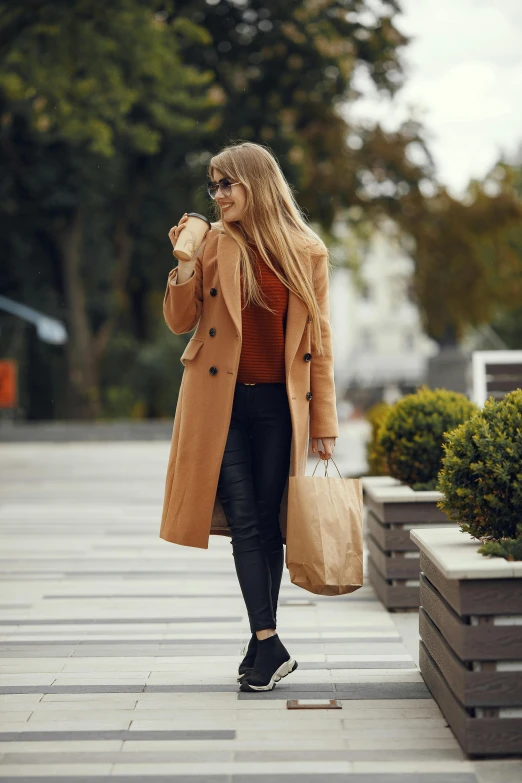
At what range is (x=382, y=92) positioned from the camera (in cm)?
2212

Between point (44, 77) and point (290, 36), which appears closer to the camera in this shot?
point (44, 77)

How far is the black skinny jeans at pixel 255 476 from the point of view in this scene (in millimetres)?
4602

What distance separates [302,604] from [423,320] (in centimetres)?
1665

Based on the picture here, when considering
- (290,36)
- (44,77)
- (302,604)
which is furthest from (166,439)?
(302,604)

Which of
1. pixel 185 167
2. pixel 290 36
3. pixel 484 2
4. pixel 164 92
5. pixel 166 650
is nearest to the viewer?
pixel 166 650

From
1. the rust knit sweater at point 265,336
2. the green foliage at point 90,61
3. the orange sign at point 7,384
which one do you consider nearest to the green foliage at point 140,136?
the green foliage at point 90,61

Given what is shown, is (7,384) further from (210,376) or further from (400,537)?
(210,376)

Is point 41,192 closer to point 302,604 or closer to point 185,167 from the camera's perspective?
point 185,167

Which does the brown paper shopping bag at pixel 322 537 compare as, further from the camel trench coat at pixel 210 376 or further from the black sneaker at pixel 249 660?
the black sneaker at pixel 249 660

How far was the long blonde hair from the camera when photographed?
4.59m

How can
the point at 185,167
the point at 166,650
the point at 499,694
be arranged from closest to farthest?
1. the point at 499,694
2. the point at 166,650
3. the point at 185,167

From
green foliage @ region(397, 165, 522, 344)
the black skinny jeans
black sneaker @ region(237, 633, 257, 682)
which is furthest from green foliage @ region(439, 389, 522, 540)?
green foliage @ region(397, 165, 522, 344)

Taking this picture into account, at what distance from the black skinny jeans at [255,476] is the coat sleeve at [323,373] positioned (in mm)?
120

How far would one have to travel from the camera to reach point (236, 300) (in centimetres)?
453
